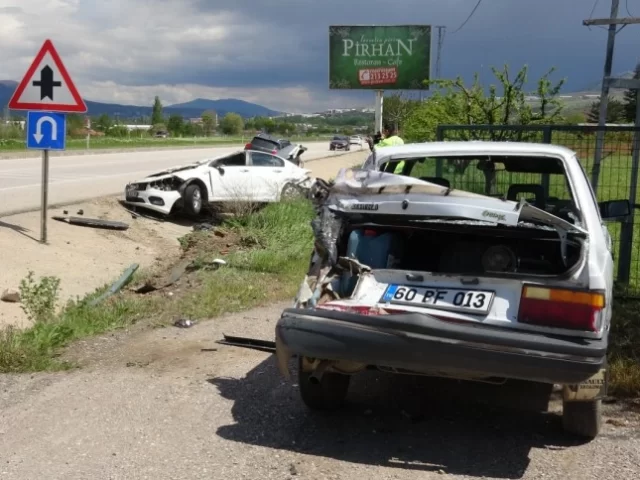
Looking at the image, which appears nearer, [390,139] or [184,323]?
[184,323]

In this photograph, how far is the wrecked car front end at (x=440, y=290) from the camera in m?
4.25

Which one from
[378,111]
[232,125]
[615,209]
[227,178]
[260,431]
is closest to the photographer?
[260,431]

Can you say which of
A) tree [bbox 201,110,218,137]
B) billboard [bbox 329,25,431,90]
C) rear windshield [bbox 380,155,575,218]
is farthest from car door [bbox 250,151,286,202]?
tree [bbox 201,110,218,137]

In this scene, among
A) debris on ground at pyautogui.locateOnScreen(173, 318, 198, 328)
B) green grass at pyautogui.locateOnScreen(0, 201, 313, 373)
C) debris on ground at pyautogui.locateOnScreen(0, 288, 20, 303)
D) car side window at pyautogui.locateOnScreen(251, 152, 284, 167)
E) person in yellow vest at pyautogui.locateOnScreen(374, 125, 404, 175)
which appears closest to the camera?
green grass at pyautogui.locateOnScreen(0, 201, 313, 373)

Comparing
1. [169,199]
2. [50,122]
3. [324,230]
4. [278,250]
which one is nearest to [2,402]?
[324,230]

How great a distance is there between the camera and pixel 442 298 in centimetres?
466

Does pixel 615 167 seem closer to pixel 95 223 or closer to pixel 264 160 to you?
pixel 95 223

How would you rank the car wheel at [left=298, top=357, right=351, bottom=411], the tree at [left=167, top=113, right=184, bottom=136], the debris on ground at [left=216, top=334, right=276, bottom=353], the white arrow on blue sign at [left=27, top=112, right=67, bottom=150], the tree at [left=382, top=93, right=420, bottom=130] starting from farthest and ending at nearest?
the tree at [left=167, top=113, right=184, bottom=136] < the tree at [left=382, top=93, right=420, bottom=130] < the white arrow on blue sign at [left=27, top=112, right=67, bottom=150] < the debris on ground at [left=216, top=334, right=276, bottom=353] < the car wheel at [left=298, top=357, right=351, bottom=411]

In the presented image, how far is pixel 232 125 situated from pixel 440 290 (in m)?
111

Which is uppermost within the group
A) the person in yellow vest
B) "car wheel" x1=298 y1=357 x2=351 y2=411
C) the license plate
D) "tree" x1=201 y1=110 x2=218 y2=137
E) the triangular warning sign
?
"tree" x1=201 y1=110 x2=218 y2=137

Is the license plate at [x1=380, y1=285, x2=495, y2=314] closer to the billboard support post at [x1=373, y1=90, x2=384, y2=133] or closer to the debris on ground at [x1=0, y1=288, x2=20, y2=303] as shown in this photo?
the debris on ground at [x1=0, y1=288, x2=20, y2=303]

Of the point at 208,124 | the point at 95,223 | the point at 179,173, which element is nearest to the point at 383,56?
the point at 179,173

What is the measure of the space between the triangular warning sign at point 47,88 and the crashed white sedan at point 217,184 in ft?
16.9

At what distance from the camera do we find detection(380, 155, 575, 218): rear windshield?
19.0 ft
